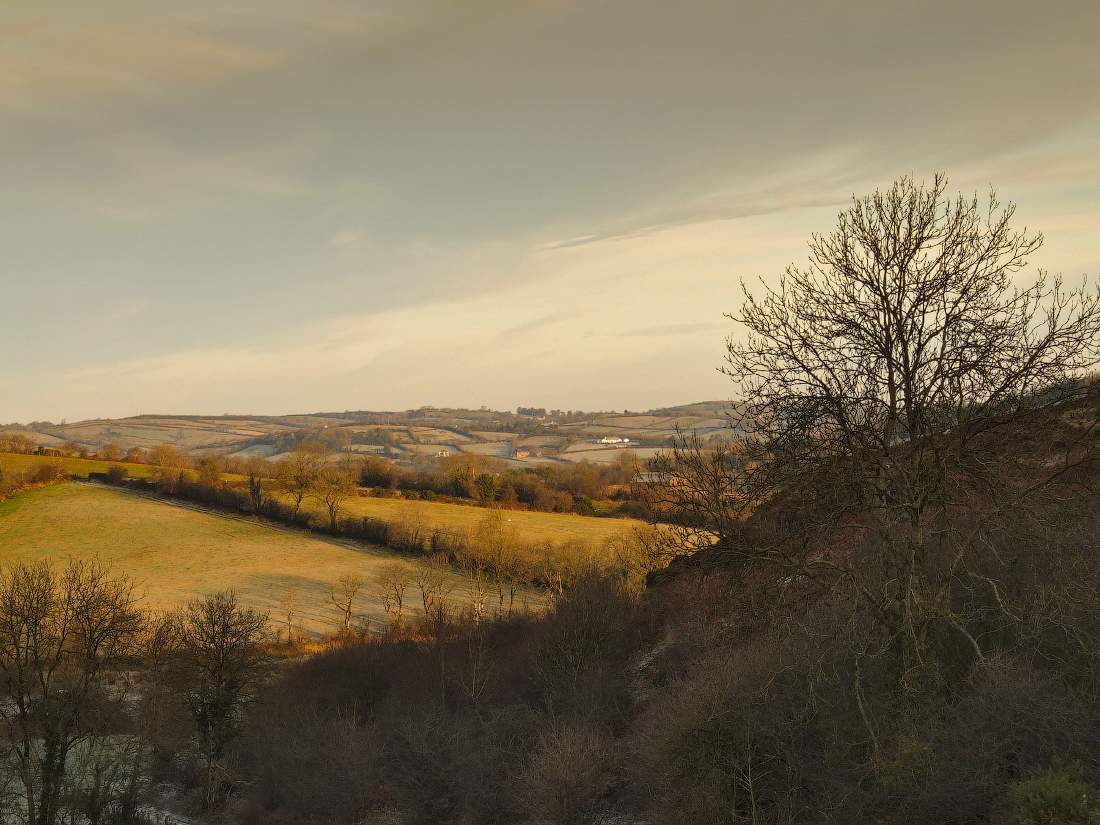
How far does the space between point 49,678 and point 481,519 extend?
133 ft

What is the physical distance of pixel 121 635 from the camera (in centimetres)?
3412

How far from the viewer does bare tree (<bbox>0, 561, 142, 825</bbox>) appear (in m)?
28.6

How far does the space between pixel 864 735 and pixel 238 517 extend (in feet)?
229

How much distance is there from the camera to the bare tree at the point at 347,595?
5519 cm

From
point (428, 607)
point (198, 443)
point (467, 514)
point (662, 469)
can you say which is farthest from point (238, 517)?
point (198, 443)

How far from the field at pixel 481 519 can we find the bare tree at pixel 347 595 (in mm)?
10198

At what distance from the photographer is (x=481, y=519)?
68812mm

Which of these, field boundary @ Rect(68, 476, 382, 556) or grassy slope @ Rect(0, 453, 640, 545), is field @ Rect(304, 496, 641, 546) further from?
field boundary @ Rect(68, 476, 382, 556)

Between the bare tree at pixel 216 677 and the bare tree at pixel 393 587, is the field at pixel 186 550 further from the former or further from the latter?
the bare tree at pixel 216 677

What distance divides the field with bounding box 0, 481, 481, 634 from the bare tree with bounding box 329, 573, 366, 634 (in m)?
0.62

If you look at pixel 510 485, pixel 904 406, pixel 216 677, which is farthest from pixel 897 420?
pixel 510 485

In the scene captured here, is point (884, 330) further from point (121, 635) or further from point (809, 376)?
point (121, 635)

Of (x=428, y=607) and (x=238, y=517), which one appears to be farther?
(x=238, y=517)

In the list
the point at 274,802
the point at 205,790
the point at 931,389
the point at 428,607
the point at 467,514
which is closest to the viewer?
the point at 931,389
